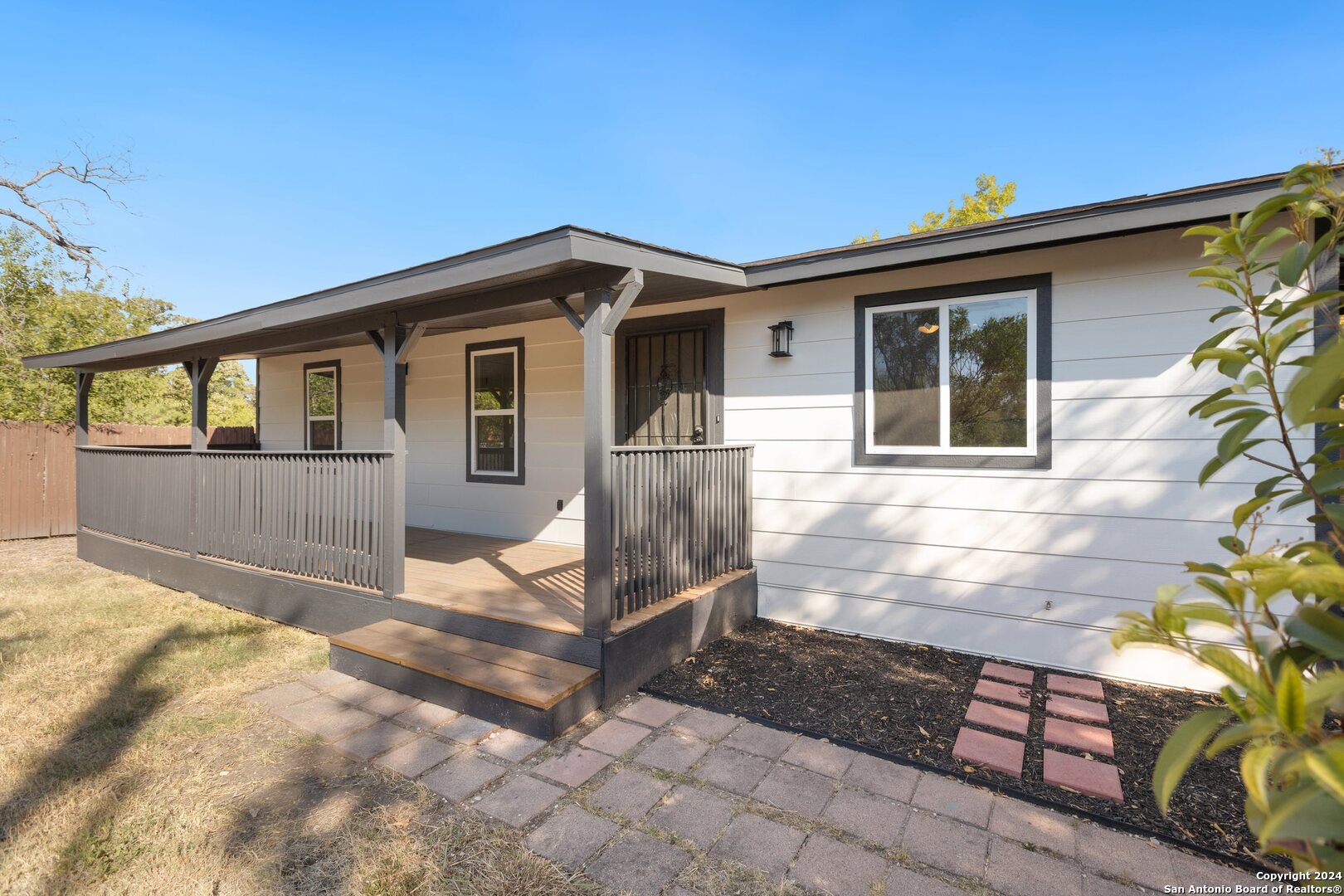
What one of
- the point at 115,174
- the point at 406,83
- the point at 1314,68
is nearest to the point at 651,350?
the point at 406,83

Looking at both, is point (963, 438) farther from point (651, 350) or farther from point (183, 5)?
point (183, 5)

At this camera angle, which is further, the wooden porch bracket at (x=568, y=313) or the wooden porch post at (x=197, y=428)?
the wooden porch post at (x=197, y=428)

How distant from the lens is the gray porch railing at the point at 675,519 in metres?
3.47

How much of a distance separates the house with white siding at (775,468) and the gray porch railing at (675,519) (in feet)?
0.07

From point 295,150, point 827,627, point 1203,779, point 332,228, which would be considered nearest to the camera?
point 1203,779

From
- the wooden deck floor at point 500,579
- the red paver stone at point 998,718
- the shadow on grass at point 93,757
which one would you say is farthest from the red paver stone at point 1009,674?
the shadow on grass at point 93,757

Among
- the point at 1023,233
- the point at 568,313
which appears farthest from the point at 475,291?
the point at 1023,233

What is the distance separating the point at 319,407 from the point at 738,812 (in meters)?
7.90

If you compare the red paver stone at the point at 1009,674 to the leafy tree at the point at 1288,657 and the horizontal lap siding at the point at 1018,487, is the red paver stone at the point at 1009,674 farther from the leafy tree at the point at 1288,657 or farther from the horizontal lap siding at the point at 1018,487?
the leafy tree at the point at 1288,657

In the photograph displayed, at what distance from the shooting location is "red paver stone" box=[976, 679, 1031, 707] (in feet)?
10.8

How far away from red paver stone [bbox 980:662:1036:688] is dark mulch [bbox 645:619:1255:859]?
6 centimetres

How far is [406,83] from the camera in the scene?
8805mm

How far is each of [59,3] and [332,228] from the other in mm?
5349

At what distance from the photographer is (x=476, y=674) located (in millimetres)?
3254
